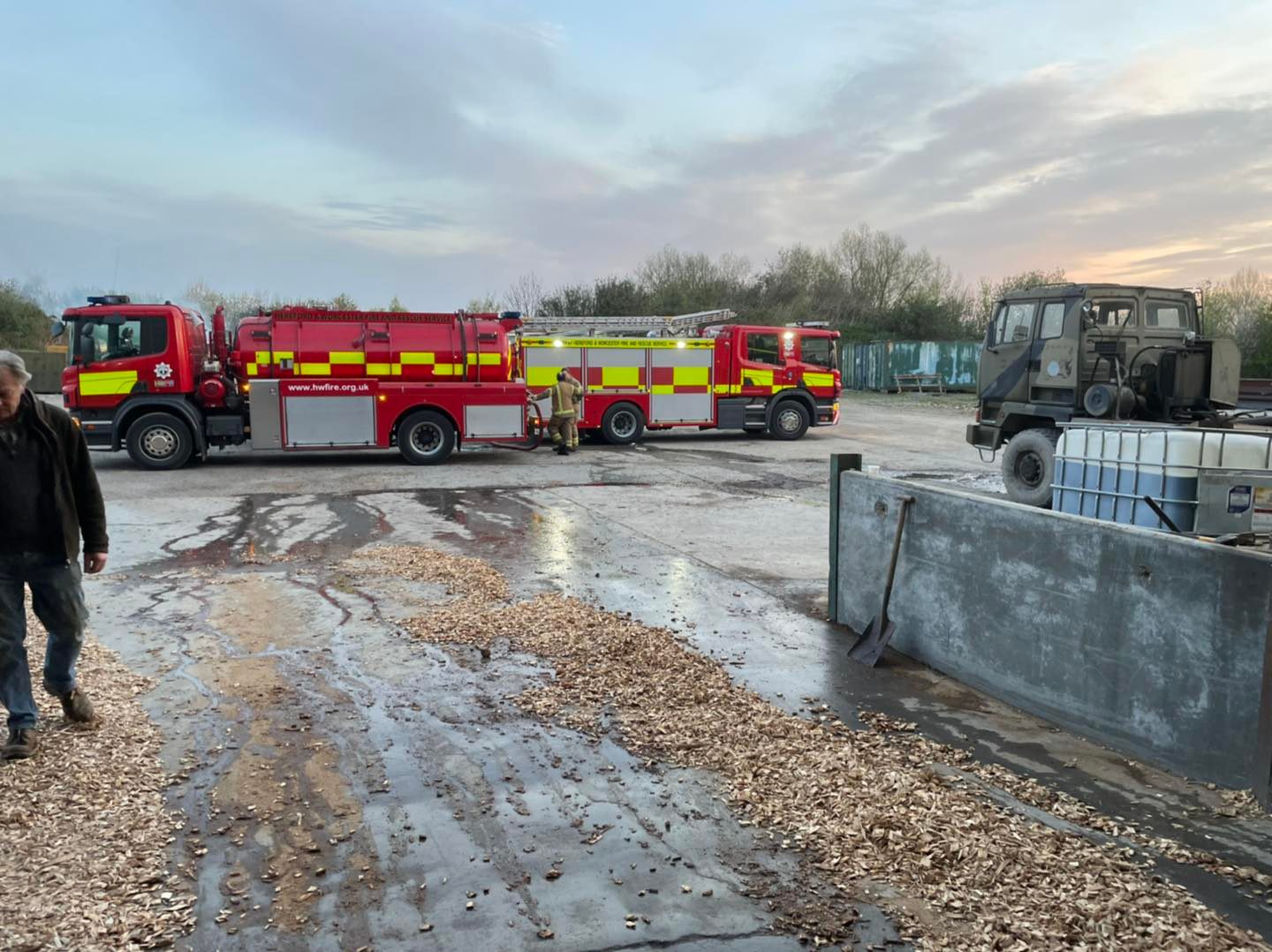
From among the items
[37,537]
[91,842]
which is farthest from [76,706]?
[91,842]

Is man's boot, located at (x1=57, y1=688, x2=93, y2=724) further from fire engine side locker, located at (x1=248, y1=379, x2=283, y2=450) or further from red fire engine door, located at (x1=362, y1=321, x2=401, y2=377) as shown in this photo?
red fire engine door, located at (x1=362, y1=321, x2=401, y2=377)

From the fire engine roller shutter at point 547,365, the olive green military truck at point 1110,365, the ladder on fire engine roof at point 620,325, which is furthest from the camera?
the ladder on fire engine roof at point 620,325

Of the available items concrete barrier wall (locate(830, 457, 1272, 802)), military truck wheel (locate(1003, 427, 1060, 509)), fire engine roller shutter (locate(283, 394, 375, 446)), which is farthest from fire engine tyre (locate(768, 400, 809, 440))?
concrete barrier wall (locate(830, 457, 1272, 802))

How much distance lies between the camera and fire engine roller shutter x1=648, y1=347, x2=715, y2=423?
19703 millimetres

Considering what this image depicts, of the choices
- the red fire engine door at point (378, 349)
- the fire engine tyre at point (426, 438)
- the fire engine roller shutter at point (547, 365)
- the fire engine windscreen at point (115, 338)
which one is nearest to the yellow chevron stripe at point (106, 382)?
the fire engine windscreen at point (115, 338)

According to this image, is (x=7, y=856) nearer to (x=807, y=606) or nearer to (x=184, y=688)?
(x=184, y=688)

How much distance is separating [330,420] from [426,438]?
163 cm

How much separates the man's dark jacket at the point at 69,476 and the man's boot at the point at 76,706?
67 centimetres

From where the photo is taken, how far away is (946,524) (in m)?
5.21

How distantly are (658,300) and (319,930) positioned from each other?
43.9 metres

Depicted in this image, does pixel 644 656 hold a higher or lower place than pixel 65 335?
lower

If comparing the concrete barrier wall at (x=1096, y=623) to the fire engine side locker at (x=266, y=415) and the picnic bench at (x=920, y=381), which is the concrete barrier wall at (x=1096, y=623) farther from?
the picnic bench at (x=920, y=381)

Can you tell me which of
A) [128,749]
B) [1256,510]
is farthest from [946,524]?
[128,749]

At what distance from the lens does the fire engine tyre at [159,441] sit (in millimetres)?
14859
